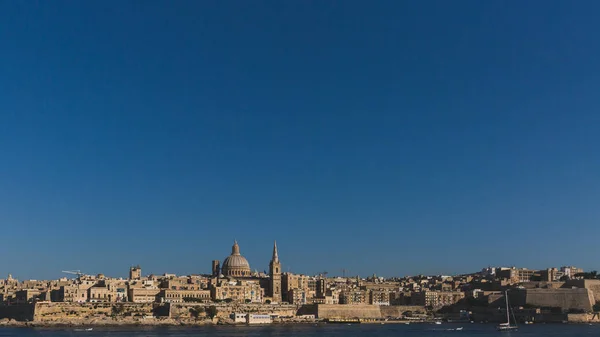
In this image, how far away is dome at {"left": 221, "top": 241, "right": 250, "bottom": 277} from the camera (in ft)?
262

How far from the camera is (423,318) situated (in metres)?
68.4

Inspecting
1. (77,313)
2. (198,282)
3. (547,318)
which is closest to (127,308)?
(77,313)

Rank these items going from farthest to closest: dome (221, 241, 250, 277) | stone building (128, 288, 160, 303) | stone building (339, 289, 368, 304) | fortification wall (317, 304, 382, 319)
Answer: dome (221, 241, 250, 277) < stone building (339, 289, 368, 304) < fortification wall (317, 304, 382, 319) < stone building (128, 288, 160, 303)

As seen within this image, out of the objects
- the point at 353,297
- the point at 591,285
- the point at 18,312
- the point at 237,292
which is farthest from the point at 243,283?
the point at 591,285

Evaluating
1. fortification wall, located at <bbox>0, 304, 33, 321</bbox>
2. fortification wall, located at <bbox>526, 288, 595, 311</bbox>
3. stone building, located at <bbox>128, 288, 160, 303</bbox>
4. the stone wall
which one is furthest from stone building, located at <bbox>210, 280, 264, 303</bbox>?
the stone wall

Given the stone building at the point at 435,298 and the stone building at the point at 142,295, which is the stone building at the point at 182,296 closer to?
the stone building at the point at 142,295

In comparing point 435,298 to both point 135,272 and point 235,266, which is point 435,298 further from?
point 135,272

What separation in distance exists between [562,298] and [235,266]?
30.3 metres

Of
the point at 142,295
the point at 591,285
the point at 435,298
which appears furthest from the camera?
the point at 435,298

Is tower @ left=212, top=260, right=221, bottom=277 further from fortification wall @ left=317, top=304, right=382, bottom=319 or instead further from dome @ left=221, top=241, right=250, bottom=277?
fortification wall @ left=317, top=304, right=382, bottom=319

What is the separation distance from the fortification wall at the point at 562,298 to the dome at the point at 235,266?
88.0ft

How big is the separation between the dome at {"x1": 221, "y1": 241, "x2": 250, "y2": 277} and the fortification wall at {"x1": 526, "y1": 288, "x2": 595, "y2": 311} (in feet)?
88.0

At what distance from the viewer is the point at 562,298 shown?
229 ft

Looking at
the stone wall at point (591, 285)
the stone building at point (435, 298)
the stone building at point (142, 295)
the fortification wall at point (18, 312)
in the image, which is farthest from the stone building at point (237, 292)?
the stone wall at point (591, 285)
